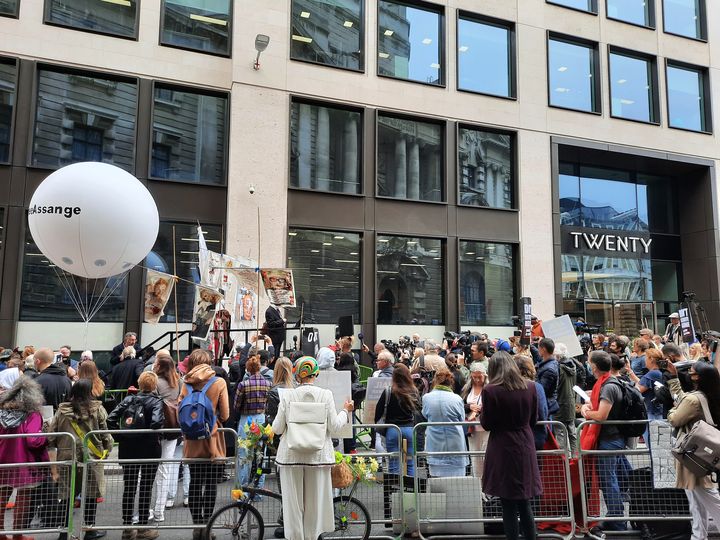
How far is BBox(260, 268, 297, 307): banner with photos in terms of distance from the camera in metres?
13.1

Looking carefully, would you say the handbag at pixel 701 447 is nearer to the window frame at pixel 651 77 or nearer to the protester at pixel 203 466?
the protester at pixel 203 466

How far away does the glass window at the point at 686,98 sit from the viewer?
24.7 meters

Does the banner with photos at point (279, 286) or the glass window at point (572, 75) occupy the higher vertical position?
the glass window at point (572, 75)

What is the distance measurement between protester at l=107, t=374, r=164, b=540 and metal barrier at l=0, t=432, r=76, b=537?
0.59m

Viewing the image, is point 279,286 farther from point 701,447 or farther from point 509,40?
point 509,40

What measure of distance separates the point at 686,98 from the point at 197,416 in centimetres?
2571

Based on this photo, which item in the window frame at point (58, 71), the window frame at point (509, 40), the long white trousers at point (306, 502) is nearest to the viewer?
the long white trousers at point (306, 502)

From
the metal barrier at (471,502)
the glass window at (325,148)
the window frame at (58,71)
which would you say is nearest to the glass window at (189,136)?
the window frame at (58,71)

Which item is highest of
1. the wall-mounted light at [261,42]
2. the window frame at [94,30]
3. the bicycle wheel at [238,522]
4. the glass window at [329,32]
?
the glass window at [329,32]

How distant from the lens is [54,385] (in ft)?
27.9

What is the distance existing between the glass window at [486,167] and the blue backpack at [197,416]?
15610mm

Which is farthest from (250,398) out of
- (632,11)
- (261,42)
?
(632,11)

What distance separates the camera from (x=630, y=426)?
22.6 feet

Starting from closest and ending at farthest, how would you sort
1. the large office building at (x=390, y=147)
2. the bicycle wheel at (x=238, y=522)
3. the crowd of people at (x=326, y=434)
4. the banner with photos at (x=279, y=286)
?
the crowd of people at (x=326, y=434)
the bicycle wheel at (x=238, y=522)
the banner with photos at (x=279, y=286)
the large office building at (x=390, y=147)
